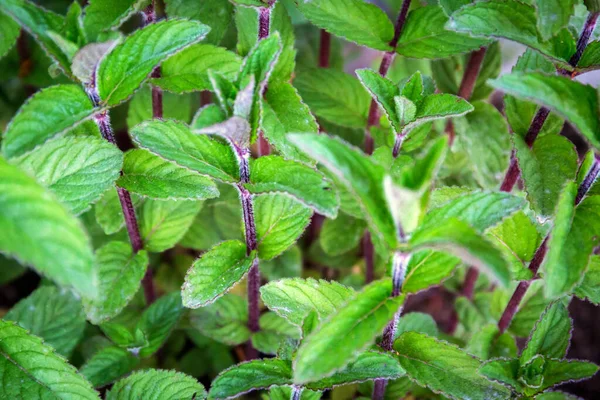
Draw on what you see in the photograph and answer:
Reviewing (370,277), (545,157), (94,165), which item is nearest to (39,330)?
(94,165)

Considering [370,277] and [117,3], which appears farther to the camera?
[370,277]

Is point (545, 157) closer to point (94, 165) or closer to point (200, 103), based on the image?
point (94, 165)

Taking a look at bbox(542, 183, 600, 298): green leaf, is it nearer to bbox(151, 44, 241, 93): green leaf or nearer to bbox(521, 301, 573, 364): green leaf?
bbox(521, 301, 573, 364): green leaf

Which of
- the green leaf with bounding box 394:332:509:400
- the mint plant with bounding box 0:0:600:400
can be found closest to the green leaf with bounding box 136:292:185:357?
the mint plant with bounding box 0:0:600:400

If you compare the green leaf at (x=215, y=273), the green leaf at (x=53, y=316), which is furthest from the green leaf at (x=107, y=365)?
the green leaf at (x=215, y=273)

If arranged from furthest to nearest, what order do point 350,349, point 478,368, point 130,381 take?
1. point 130,381
2. point 478,368
3. point 350,349

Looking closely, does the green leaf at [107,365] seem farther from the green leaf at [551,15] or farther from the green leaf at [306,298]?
the green leaf at [551,15]

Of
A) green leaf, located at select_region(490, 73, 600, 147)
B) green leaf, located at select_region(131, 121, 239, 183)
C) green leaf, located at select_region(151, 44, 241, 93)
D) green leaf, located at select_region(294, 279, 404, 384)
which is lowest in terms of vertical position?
green leaf, located at select_region(294, 279, 404, 384)
